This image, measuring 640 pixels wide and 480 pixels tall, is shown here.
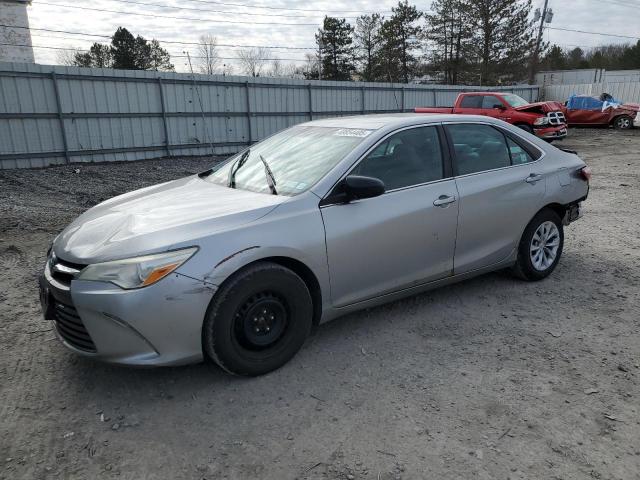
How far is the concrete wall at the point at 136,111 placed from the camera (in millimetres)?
11680

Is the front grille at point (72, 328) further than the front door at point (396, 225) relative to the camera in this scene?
No

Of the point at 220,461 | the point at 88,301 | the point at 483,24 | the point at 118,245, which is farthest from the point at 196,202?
the point at 483,24

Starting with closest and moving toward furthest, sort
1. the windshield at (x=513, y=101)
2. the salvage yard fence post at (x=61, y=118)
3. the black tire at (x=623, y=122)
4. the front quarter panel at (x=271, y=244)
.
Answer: the front quarter panel at (x=271, y=244)
the salvage yard fence post at (x=61, y=118)
the windshield at (x=513, y=101)
the black tire at (x=623, y=122)

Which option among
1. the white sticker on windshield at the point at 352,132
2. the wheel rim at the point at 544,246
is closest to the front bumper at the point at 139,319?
the white sticker on windshield at the point at 352,132

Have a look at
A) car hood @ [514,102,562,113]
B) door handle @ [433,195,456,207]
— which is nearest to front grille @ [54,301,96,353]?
door handle @ [433,195,456,207]

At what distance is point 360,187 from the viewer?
10.6 feet

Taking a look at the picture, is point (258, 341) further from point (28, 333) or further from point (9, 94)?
point (9, 94)

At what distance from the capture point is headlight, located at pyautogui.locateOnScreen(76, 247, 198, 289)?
2.68 m

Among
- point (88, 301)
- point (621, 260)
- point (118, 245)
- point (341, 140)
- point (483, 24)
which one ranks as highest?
point (483, 24)

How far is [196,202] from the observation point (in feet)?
11.1

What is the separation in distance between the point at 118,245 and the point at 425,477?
2032 millimetres

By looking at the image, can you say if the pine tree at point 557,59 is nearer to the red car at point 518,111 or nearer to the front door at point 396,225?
the red car at point 518,111

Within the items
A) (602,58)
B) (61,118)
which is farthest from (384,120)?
(602,58)

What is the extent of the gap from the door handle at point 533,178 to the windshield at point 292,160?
1655 millimetres
